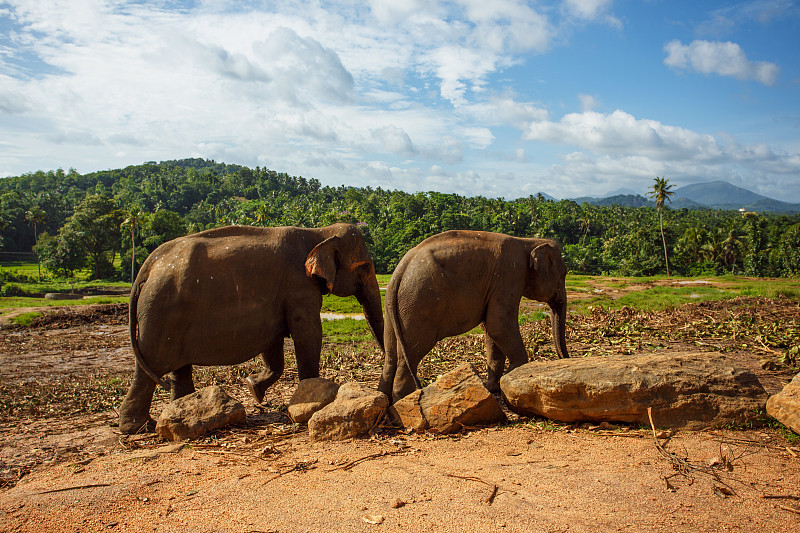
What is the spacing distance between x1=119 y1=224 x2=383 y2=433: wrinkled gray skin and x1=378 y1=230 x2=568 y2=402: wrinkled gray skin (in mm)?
1130

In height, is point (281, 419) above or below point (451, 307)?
below

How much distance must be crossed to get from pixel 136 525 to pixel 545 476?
3.53 m

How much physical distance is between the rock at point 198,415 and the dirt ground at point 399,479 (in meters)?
0.18

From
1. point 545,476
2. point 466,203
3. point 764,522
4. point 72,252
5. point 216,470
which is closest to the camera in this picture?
point 764,522

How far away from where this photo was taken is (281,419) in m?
7.76

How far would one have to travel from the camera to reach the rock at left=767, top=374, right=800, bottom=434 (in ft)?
17.7

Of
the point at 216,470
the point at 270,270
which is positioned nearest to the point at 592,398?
the point at 216,470

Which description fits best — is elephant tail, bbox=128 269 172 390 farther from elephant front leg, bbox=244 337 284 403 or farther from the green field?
the green field

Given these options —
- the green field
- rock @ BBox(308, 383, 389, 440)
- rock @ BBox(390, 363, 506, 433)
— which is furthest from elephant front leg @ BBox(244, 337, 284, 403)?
the green field

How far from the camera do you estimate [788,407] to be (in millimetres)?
5477

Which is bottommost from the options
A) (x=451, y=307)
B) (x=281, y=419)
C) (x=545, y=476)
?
(x=281, y=419)

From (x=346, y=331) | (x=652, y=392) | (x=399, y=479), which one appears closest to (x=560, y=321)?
(x=652, y=392)

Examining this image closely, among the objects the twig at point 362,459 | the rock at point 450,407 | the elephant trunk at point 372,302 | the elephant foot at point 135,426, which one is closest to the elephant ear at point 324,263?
the elephant trunk at point 372,302

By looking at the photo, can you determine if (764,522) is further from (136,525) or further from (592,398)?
(136,525)
